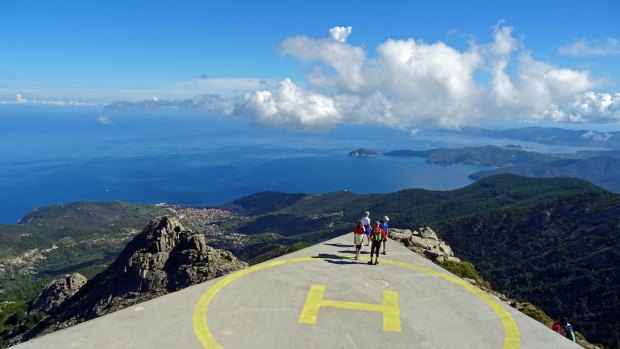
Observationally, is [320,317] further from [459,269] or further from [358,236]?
[459,269]

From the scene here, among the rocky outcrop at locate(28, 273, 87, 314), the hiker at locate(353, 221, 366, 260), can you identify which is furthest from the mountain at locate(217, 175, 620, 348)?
the rocky outcrop at locate(28, 273, 87, 314)

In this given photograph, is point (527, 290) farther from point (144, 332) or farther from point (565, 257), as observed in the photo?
point (144, 332)

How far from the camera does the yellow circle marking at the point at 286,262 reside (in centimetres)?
1504

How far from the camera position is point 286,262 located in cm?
2255

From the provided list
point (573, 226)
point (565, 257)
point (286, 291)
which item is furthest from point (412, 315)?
point (573, 226)

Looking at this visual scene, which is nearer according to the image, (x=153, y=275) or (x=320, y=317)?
(x=320, y=317)

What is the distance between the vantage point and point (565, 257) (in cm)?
12512

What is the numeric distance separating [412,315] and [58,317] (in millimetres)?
42722

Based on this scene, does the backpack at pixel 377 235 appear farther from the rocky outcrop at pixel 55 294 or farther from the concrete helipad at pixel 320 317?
the rocky outcrop at pixel 55 294

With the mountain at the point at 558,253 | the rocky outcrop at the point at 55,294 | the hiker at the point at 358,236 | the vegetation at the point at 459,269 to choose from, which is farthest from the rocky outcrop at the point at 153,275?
the mountain at the point at 558,253

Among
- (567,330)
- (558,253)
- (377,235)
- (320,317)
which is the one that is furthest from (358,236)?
(558,253)

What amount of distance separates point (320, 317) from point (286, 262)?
6.25 m

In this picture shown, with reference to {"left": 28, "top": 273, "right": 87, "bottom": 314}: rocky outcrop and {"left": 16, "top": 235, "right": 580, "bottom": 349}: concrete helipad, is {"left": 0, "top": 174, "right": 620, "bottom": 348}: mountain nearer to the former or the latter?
{"left": 28, "top": 273, "right": 87, "bottom": 314}: rocky outcrop

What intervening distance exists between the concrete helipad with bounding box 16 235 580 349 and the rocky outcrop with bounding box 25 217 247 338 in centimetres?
1953
